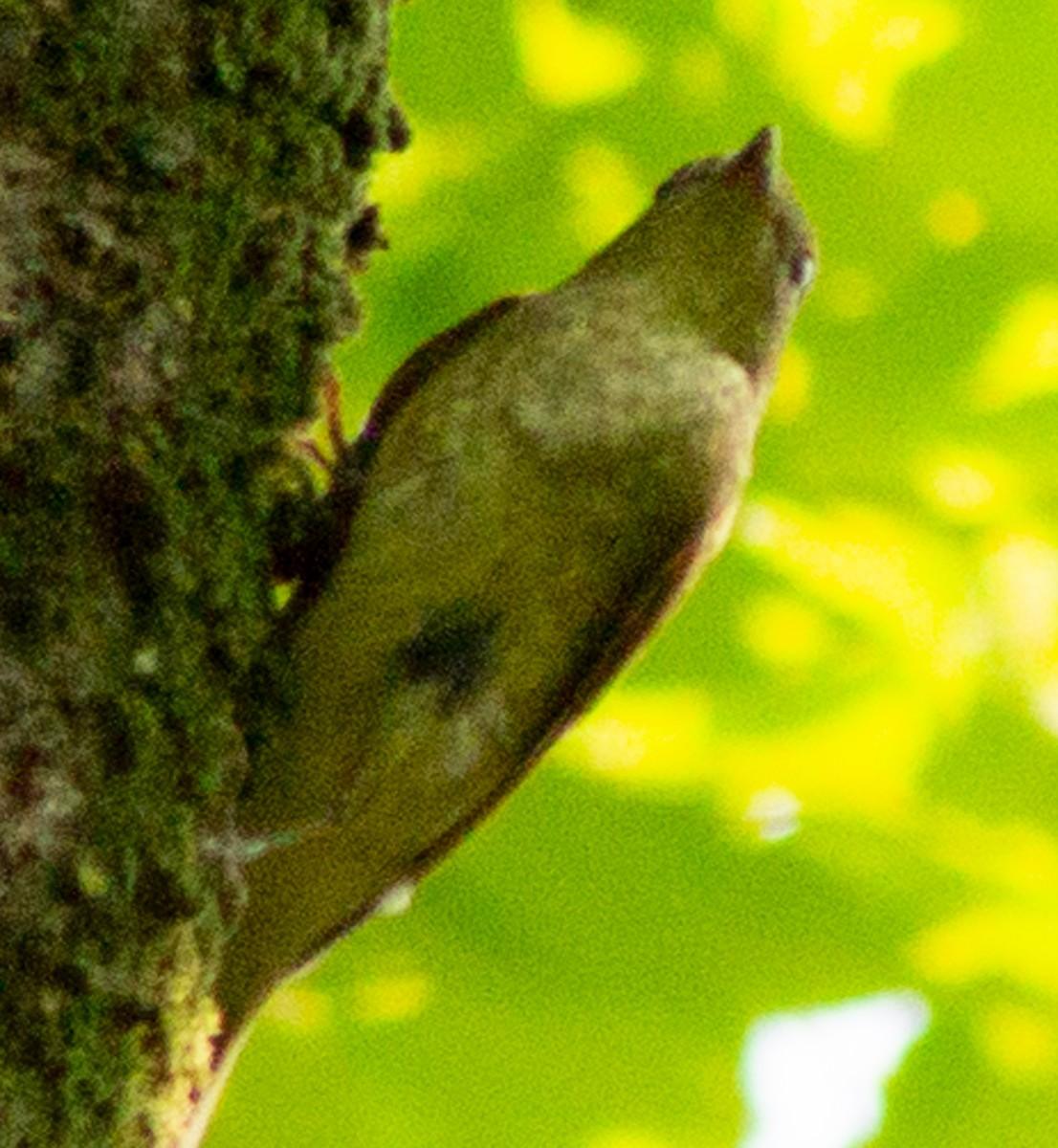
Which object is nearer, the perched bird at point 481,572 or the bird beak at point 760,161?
the perched bird at point 481,572

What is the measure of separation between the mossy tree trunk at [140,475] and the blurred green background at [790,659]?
4.93 feet

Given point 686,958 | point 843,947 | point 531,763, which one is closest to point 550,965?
point 686,958

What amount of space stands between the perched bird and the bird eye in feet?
0.79

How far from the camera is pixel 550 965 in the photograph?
4090 millimetres

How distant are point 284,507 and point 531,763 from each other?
2.04 ft

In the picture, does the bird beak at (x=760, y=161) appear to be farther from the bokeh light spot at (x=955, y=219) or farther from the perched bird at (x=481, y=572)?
the bokeh light spot at (x=955, y=219)

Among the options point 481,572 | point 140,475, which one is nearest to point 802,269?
point 481,572

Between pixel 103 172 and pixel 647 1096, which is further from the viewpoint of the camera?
pixel 647 1096

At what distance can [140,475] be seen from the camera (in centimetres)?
234

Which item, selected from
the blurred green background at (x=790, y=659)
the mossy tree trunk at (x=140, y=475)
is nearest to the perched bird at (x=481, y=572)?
the mossy tree trunk at (x=140, y=475)

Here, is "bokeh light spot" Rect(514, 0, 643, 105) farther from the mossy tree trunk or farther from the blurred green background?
the mossy tree trunk

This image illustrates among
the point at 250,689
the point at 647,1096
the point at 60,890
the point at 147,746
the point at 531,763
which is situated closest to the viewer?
the point at 60,890

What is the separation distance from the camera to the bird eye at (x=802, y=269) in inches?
133

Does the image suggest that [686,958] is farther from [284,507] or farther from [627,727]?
[284,507]
